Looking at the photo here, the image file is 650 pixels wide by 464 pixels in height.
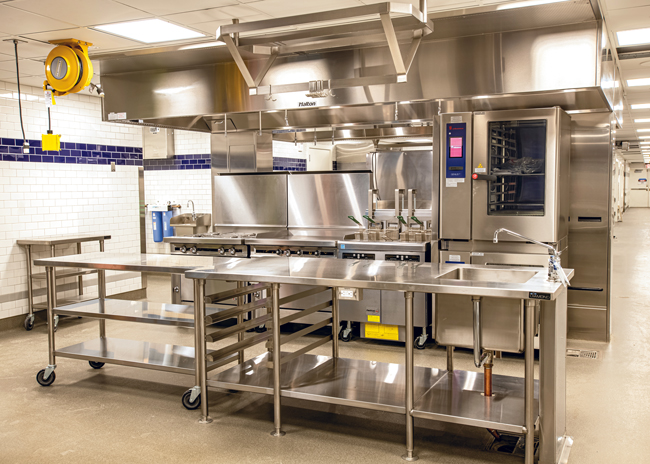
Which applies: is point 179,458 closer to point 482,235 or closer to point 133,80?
point 482,235

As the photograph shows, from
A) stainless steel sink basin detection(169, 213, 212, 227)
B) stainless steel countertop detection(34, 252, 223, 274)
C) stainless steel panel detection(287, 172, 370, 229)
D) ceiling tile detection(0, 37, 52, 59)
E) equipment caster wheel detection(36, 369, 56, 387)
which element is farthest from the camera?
stainless steel sink basin detection(169, 213, 212, 227)

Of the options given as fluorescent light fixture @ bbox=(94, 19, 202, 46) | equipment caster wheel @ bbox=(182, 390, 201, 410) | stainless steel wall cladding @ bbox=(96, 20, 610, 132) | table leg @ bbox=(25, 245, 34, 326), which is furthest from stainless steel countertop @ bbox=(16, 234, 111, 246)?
equipment caster wheel @ bbox=(182, 390, 201, 410)

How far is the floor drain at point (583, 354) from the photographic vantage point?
5.06 meters

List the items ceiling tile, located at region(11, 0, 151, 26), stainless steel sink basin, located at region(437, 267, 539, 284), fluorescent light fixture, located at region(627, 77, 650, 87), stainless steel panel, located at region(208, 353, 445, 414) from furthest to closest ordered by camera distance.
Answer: fluorescent light fixture, located at region(627, 77, 650, 87)
ceiling tile, located at region(11, 0, 151, 26)
stainless steel sink basin, located at region(437, 267, 539, 284)
stainless steel panel, located at region(208, 353, 445, 414)

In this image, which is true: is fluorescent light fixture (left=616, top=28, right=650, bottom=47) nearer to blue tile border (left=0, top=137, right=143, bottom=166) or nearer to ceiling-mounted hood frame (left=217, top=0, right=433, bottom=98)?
ceiling-mounted hood frame (left=217, top=0, right=433, bottom=98)

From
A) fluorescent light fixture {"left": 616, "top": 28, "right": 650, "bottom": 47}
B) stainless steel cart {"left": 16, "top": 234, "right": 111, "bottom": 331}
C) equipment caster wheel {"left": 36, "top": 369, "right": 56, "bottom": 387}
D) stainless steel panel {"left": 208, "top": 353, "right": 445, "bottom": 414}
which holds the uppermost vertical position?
fluorescent light fixture {"left": 616, "top": 28, "right": 650, "bottom": 47}

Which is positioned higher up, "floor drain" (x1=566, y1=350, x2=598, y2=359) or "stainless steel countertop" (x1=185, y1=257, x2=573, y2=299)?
"stainless steel countertop" (x1=185, y1=257, x2=573, y2=299)

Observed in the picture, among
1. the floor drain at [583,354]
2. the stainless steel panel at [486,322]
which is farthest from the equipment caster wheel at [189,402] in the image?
the floor drain at [583,354]

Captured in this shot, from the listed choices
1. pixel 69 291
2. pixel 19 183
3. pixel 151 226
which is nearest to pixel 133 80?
pixel 19 183

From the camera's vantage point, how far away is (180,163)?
962 cm

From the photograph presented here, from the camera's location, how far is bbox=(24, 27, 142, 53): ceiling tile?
4.97m

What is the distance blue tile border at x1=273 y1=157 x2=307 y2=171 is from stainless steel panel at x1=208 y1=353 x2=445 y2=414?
5.14m

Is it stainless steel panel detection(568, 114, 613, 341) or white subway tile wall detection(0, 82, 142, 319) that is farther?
white subway tile wall detection(0, 82, 142, 319)

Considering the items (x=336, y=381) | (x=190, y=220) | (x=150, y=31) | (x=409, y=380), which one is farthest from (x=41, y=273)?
(x=409, y=380)
